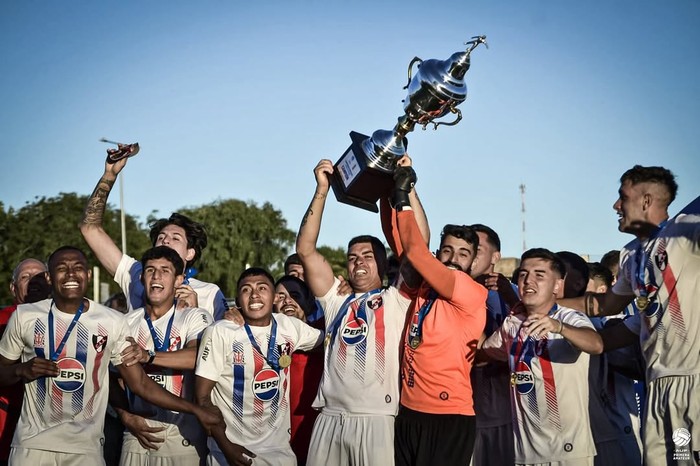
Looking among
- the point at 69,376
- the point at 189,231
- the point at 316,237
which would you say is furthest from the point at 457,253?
the point at 69,376

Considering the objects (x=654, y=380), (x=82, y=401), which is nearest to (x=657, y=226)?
(x=654, y=380)

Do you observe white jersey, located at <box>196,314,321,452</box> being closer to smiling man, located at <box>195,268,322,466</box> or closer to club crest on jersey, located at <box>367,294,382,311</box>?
smiling man, located at <box>195,268,322,466</box>

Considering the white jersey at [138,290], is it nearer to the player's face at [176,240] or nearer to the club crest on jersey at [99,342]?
the player's face at [176,240]

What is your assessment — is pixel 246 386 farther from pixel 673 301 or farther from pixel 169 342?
pixel 673 301

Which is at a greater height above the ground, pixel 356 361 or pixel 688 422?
pixel 356 361

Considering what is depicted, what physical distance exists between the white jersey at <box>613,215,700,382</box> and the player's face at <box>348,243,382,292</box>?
217 cm

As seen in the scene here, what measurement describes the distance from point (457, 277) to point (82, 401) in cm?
299

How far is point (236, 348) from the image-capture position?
6191mm

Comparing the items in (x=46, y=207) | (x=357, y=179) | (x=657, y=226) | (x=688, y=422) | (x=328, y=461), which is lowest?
(x=328, y=461)

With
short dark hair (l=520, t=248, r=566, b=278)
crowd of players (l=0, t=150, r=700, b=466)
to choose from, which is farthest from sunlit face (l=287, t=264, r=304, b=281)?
short dark hair (l=520, t=248, r=566, b=278)

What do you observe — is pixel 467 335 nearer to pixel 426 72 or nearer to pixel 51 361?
pixel 426 72

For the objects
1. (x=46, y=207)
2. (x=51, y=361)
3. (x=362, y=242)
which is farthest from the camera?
(x=46, y=207)

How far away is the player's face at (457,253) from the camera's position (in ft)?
21.1

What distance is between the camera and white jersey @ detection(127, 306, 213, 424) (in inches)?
254
